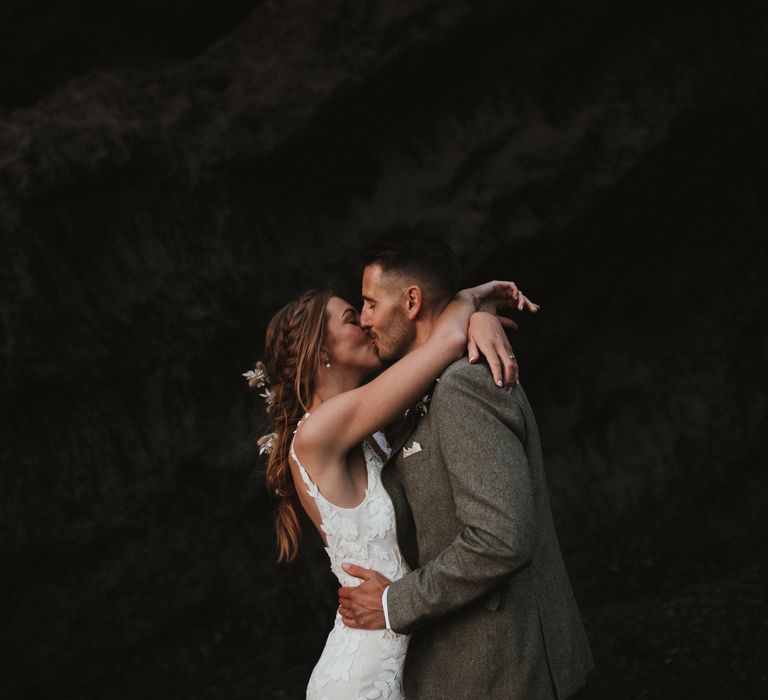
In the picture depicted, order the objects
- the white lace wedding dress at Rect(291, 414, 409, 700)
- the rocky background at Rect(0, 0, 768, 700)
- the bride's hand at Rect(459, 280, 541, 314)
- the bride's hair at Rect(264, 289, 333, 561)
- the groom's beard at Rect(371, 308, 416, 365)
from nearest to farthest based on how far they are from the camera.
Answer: the white lace wedding dress at Rect(291, 414, 409, 700) → the groom's beard at Rect(371, 308, 416, 365) → the bride's hair at Rect(264, 289, 333, 561) → the bride's hand at Rect(459, 280, 541, 314) → the rocky background at Rect(0, 0, 768, 700)

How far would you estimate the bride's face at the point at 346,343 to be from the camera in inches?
119

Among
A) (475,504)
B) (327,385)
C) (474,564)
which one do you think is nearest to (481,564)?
(474,564)

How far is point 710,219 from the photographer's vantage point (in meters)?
5.77

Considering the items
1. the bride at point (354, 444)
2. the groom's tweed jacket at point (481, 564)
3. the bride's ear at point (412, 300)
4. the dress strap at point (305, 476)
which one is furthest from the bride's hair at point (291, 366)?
the groom's tweed jacket at point (481, 564)

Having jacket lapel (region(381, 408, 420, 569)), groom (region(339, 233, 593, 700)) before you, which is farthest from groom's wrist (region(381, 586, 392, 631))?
jacket lapel (region(381, 408, 420, 569))

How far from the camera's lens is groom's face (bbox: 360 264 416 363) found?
2.86 m

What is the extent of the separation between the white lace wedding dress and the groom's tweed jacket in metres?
0.07

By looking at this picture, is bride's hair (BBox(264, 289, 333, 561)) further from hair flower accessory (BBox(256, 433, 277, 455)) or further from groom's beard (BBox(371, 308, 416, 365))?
groom's beard (BBox(371, 308, 416, 365))

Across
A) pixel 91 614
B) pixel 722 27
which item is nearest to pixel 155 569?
pixel 91 614

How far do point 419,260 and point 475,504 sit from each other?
0.88m

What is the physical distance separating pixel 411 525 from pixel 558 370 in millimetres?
3125

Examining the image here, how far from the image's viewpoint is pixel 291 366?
3.03m

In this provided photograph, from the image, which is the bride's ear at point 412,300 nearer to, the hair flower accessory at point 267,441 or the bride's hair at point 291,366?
the bride's hair at point 291,366

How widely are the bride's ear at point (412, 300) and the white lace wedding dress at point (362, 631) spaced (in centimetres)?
52
